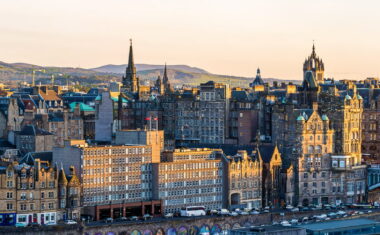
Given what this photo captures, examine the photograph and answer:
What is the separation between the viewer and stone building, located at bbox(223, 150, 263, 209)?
16275cm

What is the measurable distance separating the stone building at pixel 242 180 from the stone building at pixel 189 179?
1223 mm

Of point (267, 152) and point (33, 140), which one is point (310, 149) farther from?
point (33, 140)

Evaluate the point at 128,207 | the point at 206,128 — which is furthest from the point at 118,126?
the point at 128,207

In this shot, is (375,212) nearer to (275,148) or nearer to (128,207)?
(275,148)

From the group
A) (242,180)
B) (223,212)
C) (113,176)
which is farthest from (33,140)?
(223,212)

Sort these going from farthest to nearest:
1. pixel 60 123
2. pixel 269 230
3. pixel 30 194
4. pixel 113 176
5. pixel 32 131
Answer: pixel 60 123 < pixel 32 131 < pixel 113 176 < pixel 30 194 < pixel 269 230

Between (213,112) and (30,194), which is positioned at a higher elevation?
(213,112)

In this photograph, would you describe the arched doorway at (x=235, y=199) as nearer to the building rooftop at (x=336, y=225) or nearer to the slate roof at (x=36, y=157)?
the building rooftop at (x=336, y=225)

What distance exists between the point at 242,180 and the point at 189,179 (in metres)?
10.6

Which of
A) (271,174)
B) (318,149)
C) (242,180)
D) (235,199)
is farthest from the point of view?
(318,149)

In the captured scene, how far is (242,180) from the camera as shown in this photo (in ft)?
542

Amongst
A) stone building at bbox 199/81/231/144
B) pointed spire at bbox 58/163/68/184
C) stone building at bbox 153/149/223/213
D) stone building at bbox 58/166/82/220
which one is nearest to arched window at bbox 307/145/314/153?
stone building at bbox 153/149/223/213

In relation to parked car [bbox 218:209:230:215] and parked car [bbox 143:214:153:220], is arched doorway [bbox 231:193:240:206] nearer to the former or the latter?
parked car [bbox 218:209:230:215]

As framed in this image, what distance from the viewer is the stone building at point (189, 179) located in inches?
6107
